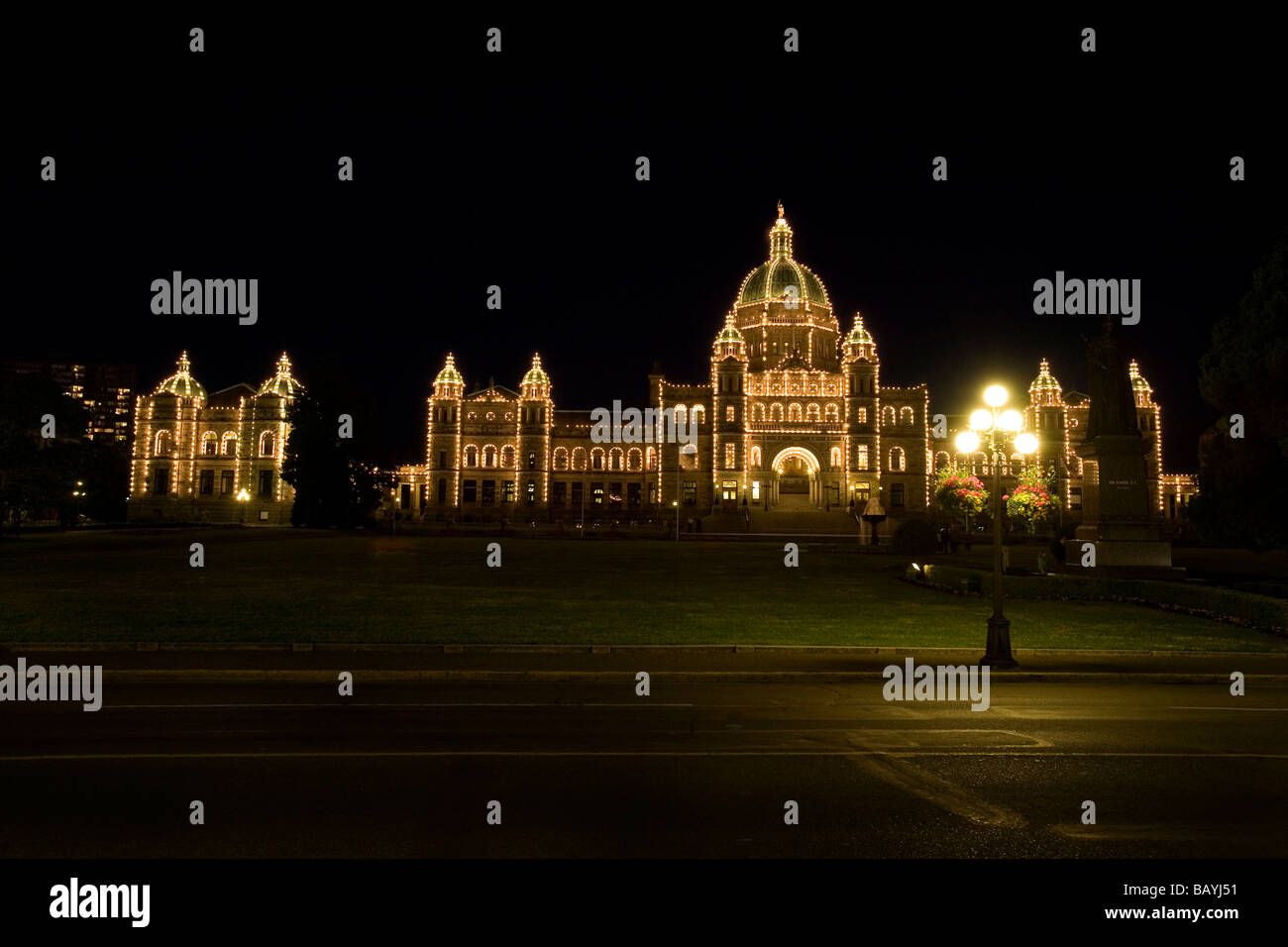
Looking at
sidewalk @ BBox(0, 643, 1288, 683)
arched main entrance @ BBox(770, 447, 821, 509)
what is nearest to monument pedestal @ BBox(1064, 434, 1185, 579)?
sidewalk @ BBox(0, 643, 1288, 683)

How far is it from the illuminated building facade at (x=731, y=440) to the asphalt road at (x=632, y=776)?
237 ft

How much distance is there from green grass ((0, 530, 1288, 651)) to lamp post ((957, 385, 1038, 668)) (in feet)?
7.60

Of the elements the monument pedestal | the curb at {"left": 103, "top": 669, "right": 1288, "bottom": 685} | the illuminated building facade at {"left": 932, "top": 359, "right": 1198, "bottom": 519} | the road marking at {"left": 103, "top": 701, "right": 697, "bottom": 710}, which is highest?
the illuminated building facade at {"left": 932, "top": 359, "right": 1198, "bottom": 519}

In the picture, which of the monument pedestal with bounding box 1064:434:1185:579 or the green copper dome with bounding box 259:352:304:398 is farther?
the green copper dome with bounding box 259:352:304:398

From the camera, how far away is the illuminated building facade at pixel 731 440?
9119 cm

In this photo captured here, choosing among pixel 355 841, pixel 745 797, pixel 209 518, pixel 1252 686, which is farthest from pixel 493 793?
pixel 209 518

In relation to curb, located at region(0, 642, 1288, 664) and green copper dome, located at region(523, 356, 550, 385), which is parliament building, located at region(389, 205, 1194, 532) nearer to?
green copper dome, located at region(523, 356, 550, 385)

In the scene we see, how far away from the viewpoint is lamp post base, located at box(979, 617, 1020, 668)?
15.9 meters

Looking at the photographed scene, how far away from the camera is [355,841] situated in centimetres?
656

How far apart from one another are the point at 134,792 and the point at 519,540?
46909 mm

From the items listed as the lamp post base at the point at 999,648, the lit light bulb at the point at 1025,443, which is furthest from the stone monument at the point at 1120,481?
the lamp post base at the point at 999,648

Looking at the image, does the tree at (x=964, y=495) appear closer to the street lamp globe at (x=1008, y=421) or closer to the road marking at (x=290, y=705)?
the street lamp globe at (x=1008, y=421)

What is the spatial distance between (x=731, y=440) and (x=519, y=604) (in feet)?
226

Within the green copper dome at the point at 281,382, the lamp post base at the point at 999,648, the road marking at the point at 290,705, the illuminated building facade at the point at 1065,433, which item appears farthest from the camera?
the green copper dome at the point at 281,382
